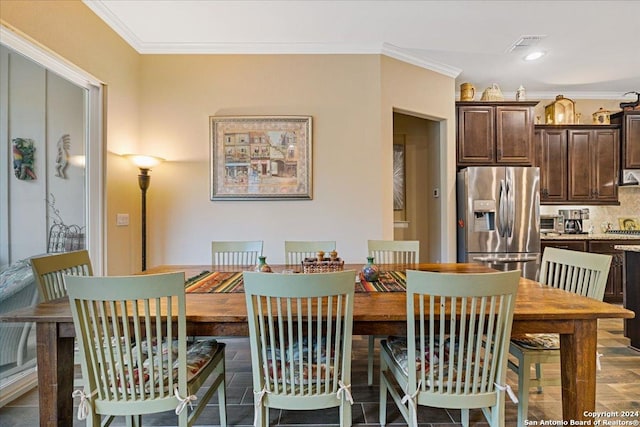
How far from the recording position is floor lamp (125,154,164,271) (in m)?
3.04

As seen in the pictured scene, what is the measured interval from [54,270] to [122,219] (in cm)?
140

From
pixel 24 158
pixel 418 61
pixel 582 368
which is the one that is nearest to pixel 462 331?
pixel 582 368

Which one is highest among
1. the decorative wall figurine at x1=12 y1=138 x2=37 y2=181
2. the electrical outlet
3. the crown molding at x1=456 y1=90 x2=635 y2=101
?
the crown molding at x1=456 y1=90 x2=635 y2=101

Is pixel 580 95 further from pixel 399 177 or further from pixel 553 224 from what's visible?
pixel 399 177

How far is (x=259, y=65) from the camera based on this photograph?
3408 millimetres

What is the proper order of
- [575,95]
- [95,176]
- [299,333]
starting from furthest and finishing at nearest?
[575,95] → [95,176] → [299,333]

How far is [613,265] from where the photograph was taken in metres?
4.06

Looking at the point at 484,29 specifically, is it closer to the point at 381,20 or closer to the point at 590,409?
the point at 381,20

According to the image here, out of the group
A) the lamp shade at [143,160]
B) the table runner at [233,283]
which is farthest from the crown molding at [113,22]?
the table runner at [233,283]

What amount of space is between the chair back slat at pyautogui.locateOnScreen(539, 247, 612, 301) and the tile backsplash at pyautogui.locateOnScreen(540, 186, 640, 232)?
9.42 feet

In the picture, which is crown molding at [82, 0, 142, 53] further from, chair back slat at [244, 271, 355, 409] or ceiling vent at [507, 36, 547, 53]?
ceiling vent at [507, 36, 547, 53]

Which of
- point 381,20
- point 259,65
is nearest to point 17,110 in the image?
point 259,65

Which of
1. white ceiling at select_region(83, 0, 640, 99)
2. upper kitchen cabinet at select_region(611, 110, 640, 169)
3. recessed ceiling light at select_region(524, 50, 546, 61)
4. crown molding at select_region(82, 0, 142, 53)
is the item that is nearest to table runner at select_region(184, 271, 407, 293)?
white ceiling at select_region(83, 0, 640, 99)

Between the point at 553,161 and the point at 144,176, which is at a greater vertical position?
the point at 553,161
